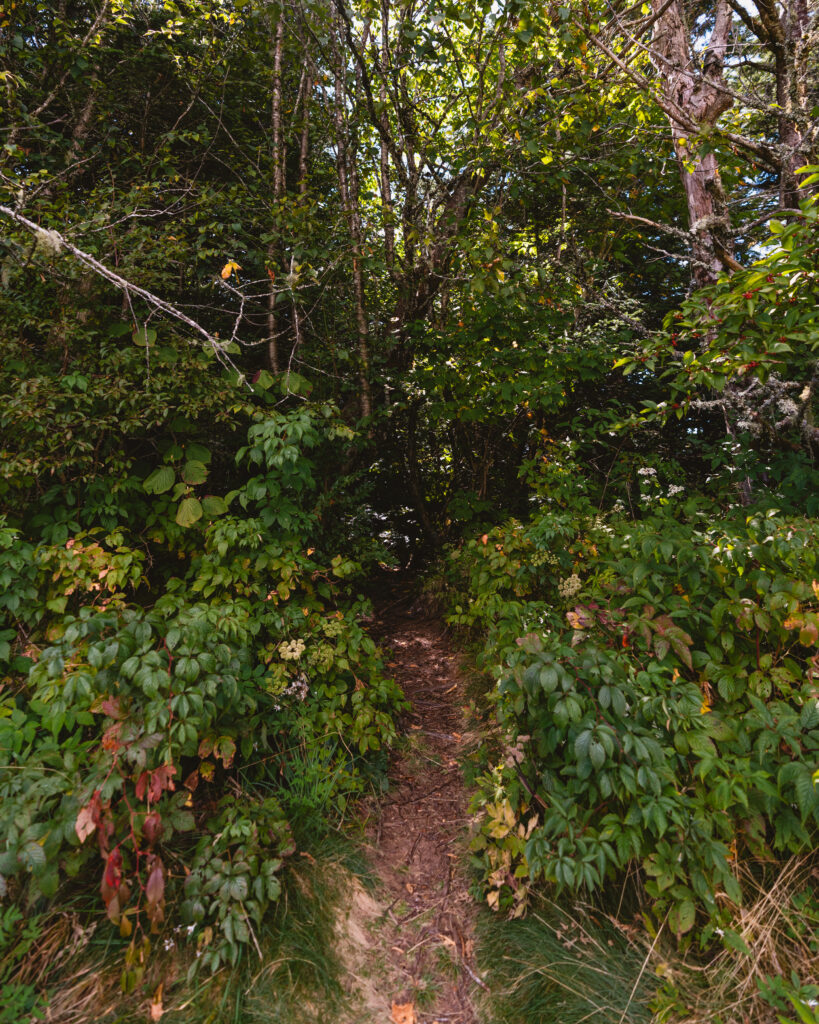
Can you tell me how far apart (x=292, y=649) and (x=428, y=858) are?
3.92 ft

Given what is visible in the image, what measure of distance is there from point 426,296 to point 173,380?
2.49 m

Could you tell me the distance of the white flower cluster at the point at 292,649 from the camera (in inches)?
102

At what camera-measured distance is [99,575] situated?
2473 millimetres

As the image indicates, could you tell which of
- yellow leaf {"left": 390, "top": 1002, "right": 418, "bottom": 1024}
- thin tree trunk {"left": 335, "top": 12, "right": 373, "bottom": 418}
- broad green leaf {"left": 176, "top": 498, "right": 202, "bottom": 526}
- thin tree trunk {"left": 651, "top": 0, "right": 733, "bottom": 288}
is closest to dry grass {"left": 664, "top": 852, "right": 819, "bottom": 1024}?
yellow leaf {"left": 390, "top": 1002, "right": 418, "bottom": 1024}

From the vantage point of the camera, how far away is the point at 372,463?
4684mm

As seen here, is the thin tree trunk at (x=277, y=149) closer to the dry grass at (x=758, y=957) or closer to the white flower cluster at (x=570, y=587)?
the white flower cluster at (x=570, y=587)

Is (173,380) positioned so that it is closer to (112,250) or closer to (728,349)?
(112,250)

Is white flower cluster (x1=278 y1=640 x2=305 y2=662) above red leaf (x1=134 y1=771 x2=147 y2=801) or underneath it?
above

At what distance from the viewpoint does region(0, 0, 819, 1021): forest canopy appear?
70.3 inches

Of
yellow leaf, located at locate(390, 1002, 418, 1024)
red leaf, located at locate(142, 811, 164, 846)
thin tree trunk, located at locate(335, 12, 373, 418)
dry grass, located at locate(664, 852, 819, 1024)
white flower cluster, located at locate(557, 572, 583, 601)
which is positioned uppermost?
thin tree trunk, located at locate(335, 12, 373, 418)

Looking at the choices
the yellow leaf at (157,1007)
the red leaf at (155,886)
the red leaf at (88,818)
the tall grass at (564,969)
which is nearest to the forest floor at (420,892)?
the tall grass at (564,969)

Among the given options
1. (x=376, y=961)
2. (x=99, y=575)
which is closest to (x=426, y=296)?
(x=99, y=575)

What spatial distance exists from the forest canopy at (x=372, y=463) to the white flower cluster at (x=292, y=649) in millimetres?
14

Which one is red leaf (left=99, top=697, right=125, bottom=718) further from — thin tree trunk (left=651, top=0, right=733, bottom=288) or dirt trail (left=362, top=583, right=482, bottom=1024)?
thin tree trunk (left=651, top=0, right=733, bottom=288)
